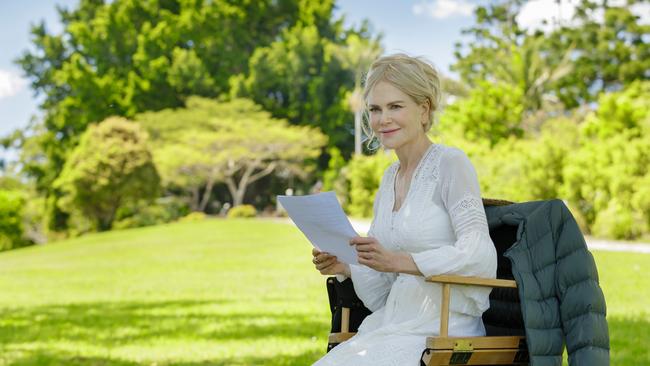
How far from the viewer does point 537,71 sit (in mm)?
29000

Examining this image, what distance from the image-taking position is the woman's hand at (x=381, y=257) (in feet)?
7.67

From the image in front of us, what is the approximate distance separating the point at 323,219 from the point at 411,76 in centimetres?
50

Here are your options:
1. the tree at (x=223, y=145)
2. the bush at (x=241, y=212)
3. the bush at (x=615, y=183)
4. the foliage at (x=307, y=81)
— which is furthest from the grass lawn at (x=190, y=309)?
the foliage at (x=307, y=81)

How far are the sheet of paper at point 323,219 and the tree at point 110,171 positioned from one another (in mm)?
29213

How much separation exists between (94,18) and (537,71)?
26.0m

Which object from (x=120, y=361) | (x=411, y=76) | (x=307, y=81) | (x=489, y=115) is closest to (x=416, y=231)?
(x=411, y=76)

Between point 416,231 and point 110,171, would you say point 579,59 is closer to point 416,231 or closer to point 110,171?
point 110,171

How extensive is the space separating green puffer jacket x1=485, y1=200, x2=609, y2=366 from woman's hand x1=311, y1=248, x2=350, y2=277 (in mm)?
562

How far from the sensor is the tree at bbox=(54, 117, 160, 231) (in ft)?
102

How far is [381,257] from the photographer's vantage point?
2.33 metres

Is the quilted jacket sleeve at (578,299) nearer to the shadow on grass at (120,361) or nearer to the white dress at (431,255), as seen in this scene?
the white dress at (431,255)

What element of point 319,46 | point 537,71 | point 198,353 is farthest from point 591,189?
point 319,46

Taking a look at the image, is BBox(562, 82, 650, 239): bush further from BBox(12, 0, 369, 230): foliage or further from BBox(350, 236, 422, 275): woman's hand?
BBox(12, 0, 369, 230): foliage

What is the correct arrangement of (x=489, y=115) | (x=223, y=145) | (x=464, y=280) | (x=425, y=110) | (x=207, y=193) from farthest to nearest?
(x=207, y=193)
(x=223, y=145)
(x=489, y=115)
(x=425, y=110)
(x=464, y=280)
